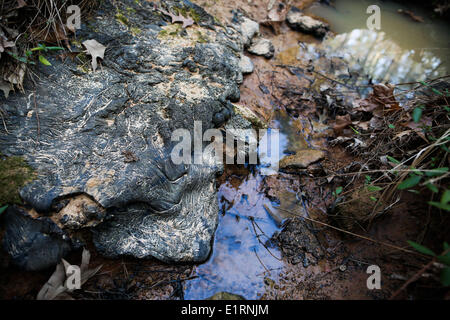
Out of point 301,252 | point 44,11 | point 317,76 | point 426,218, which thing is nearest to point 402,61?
point 317,76

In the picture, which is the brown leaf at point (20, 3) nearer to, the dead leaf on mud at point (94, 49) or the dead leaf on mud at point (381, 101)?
the dead leaf on mud at point (94, 49)

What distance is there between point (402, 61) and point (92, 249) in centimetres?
580

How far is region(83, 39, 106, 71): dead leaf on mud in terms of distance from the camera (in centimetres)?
244

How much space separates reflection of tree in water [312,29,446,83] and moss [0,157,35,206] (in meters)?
4.89

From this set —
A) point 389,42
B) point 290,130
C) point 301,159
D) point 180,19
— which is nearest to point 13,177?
point 180,19

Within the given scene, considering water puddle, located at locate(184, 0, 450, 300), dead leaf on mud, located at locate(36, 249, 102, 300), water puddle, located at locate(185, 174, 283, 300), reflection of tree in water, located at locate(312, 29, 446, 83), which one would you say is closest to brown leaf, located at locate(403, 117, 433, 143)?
water puddle, located at locate(184, 0, 450, 300)

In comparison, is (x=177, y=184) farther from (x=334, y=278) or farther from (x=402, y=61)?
(x=402, y=61)

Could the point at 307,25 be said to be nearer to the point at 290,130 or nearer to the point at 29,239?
the point at 290,130

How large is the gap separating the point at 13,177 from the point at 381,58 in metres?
5.74

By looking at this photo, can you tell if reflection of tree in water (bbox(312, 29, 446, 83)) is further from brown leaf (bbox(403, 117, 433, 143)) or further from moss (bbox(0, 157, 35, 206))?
moss (bbox(0, 157, 35, 206))

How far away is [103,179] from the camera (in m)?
1.96

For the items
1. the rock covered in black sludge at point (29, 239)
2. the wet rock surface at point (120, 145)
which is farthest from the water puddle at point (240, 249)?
the rock covered in black sludge at point (29, 239)

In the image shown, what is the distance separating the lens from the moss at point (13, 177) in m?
1.76

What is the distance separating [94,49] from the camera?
2.48 meters
